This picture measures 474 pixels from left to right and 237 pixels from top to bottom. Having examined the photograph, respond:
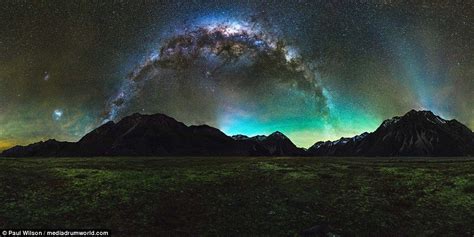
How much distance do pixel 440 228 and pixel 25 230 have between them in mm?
26364

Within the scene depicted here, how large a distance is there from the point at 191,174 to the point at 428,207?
2571 cm

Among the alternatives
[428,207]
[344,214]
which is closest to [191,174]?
[344,214]

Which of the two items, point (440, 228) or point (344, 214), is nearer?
point (440, 228)

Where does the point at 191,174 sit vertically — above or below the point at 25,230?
above

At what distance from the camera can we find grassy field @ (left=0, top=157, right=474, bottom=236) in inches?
867

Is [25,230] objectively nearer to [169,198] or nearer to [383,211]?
[169,198]

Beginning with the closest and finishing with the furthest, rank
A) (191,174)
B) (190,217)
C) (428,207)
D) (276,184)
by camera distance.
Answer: (190,217) → (428,207) → (276,184) → (191,174)

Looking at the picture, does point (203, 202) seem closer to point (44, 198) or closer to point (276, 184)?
point (276, 184)

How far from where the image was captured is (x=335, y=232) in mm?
21359

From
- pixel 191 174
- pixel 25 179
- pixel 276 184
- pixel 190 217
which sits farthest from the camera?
pixel 191 174

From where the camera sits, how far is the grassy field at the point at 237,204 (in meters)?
22.0

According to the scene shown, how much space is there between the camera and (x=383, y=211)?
2555 cm

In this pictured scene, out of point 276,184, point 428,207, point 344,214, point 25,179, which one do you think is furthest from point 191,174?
point 428,207

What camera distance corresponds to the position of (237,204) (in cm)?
2736
